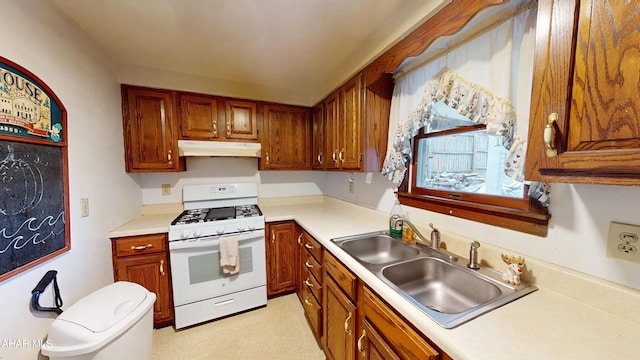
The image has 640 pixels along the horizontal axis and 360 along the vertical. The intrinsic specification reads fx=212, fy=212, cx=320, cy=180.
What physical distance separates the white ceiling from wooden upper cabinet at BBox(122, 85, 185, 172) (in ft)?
0.58

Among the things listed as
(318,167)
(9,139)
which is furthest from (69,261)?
(318,167)

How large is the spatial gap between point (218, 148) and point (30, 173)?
1205 mm

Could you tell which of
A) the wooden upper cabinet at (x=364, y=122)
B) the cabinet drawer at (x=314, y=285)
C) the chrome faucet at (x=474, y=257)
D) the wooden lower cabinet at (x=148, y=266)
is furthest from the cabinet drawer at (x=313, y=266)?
the wooden lower cabinet at (x=148, y=266)

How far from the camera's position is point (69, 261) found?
1.21m

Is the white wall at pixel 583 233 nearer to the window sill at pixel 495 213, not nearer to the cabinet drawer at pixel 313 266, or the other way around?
the window sill at pixel 495 213

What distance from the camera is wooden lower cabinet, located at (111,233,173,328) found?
1662 millimetres

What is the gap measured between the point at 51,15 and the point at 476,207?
8.21 feet

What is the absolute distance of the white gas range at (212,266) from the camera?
1.77 metres

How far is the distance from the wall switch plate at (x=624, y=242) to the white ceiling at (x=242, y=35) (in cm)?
113

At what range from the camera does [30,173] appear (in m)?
0.98

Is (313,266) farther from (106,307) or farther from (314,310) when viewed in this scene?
(106,307)

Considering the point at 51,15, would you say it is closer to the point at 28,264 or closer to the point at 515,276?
the point at 28,264

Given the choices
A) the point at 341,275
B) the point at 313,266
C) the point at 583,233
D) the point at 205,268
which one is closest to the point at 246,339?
the point at 205,268

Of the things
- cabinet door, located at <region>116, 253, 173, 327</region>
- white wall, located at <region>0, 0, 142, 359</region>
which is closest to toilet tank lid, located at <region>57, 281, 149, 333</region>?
white wall, located at <region>0, 0, 142, 359</region>
